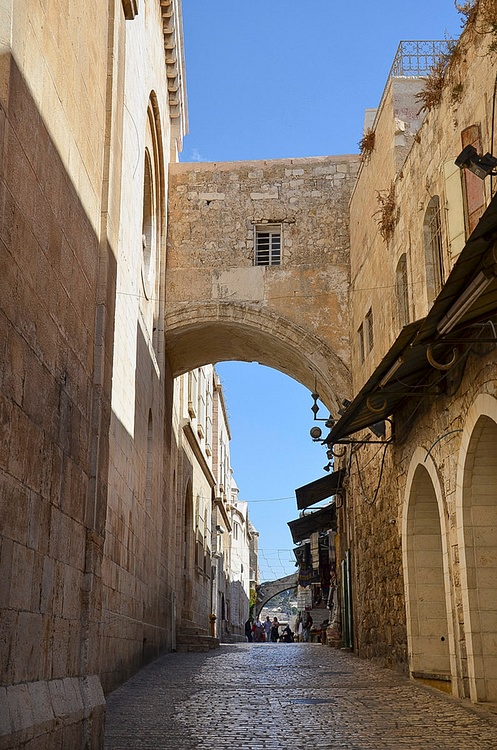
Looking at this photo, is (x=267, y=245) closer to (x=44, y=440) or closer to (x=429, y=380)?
(x=429, y=380)

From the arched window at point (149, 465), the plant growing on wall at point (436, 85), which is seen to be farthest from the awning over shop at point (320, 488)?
the plant growing on wall at point (436, 85)

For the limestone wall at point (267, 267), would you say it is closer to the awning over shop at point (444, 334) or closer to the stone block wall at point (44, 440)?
the awning over shop at point (444, 334)

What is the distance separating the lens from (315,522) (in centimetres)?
2478

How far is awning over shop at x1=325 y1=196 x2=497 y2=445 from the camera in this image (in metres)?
6.52

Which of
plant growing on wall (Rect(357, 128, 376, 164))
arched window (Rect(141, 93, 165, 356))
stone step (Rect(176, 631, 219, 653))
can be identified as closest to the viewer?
plant growing on wall (Rect(357, 128, 376, 164))

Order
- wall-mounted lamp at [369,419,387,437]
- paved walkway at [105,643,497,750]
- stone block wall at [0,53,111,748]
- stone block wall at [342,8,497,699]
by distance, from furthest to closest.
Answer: wall-mounted lamp at [369,419,387,437] < stone block wall at [342,8,497,699] < paved walkway at [105,643,497,750] < stone block wall at [0,53,111,748]

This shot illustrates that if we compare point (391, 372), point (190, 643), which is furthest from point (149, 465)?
point (391, 372)

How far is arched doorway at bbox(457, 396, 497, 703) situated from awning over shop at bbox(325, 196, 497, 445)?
0.74 meters

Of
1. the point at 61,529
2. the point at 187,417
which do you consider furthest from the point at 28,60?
the point at 187,417

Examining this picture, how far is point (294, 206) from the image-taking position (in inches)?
721

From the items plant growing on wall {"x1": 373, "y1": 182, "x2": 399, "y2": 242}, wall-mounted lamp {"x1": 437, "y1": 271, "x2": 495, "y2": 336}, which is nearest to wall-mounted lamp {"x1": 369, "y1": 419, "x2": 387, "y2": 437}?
plant growing on wall {"x1": 373, "y1": 182, "x2": 399, "y2": 242}

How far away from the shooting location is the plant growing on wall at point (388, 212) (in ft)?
42.7

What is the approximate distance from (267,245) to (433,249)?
25.0 feet

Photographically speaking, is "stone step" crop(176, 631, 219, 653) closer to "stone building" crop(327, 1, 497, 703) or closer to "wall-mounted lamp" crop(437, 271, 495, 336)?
"stone building" crop(327, 1, 497, 703)
